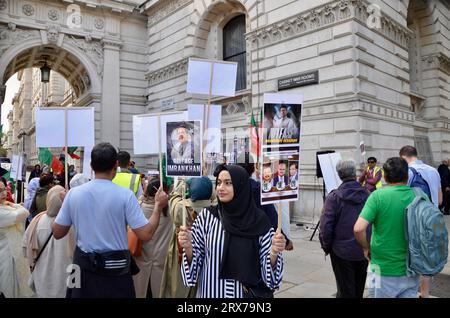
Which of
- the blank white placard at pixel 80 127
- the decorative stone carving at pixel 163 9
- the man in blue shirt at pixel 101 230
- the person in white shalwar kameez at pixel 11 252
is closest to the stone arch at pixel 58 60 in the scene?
the decorative stone carving at pixel 163 9

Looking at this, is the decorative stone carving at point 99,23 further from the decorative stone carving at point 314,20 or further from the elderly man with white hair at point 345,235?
the elderly man with white hair at point 345,235

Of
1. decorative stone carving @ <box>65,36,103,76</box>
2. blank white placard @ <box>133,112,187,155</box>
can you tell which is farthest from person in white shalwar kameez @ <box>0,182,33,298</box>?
decorative stone carving @ <box>65,36,103,76</box>

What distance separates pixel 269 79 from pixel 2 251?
37.1ft

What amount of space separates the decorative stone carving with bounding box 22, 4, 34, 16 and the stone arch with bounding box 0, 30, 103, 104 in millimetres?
871

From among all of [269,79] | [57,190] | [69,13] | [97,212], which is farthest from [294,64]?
[69,13]

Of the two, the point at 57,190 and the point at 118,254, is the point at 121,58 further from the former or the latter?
the point at 118,254

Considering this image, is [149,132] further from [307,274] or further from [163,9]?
Answer: [163,9]

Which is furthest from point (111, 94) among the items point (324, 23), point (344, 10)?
point (344, 10)

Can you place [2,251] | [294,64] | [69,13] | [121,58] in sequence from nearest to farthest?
[2,251] < [294,64] < [69,13] < [121,58]

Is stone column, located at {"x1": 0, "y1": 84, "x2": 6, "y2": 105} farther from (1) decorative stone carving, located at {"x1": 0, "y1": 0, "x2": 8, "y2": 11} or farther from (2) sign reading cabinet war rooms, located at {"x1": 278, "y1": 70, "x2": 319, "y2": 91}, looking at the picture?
(2) sign reading cabinet war rooms, located at {"x1": 278, "y1": 70, "x2": 319, "y2": 91}

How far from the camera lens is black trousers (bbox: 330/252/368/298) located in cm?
455

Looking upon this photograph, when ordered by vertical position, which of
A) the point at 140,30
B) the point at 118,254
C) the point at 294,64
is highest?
the point at 140,30

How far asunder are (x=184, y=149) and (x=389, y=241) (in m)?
2.37

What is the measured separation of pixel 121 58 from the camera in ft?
72.2
